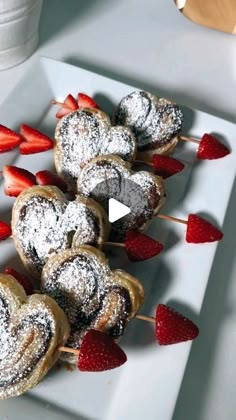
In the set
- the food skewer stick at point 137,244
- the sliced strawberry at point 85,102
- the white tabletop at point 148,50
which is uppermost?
the white tabletop at point 148,50

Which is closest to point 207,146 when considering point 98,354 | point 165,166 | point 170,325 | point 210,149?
point 210,149

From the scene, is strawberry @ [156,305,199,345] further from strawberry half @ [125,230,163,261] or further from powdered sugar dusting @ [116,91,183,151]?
powdered sugar dusting @ [116,91,183,151]

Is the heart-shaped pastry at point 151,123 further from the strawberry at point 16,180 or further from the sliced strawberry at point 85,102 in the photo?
the strawberry at point 16,180

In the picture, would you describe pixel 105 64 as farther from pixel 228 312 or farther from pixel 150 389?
pixel 150 389

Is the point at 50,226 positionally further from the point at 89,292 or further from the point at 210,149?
the point at 210,149

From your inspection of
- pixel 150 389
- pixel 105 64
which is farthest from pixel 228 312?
pixel 105 64

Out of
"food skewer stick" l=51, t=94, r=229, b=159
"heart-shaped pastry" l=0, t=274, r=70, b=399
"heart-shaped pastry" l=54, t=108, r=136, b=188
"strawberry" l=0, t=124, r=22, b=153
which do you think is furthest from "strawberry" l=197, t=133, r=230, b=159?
"heart-shaped pastry" l=0, t=274, r=70, b=399

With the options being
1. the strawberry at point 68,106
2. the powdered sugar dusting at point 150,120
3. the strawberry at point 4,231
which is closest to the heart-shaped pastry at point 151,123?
the powdered sugar dusting at point 150,120

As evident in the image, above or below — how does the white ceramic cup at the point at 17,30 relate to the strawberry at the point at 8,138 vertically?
above
